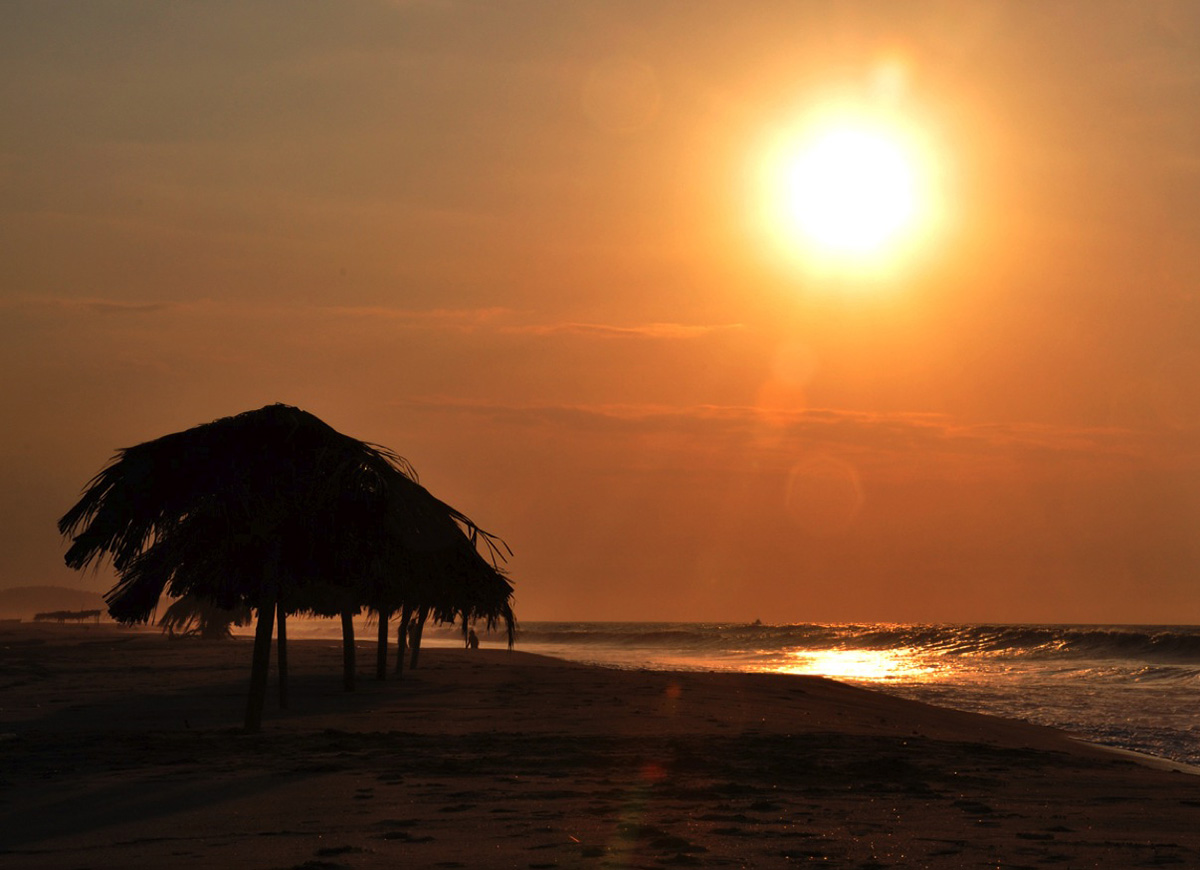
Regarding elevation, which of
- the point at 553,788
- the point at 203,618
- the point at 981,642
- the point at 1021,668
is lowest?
the point at 553,788

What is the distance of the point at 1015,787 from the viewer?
43.3ft

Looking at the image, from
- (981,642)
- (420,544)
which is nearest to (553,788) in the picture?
(420,544)

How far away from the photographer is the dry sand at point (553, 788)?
916 centimetres

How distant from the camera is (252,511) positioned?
1505 cm

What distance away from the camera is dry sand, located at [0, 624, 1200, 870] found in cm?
916

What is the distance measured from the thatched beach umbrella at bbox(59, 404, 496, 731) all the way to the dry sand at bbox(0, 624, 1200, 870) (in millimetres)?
2229

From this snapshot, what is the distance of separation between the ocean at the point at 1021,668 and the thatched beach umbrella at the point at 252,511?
48.7 feet

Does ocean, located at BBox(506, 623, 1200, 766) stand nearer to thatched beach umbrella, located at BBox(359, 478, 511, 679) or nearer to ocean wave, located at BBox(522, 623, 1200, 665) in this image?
ocean wave, located at BBox(522, 623, 1200, 665)

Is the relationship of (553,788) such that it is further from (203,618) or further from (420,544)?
(203,618)

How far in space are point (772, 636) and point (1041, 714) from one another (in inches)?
2747

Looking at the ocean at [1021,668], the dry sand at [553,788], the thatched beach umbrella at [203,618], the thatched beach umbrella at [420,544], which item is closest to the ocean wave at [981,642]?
the ocean at [1021,668]

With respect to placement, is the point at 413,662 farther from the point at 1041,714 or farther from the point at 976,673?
→ the point at 976,673

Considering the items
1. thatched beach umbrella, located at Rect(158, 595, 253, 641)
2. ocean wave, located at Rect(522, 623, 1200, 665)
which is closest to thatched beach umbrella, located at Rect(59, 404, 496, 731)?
thatched beach umbrella, located at Rect(158, 595, 253, 641)

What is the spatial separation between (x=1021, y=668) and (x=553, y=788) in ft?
153
